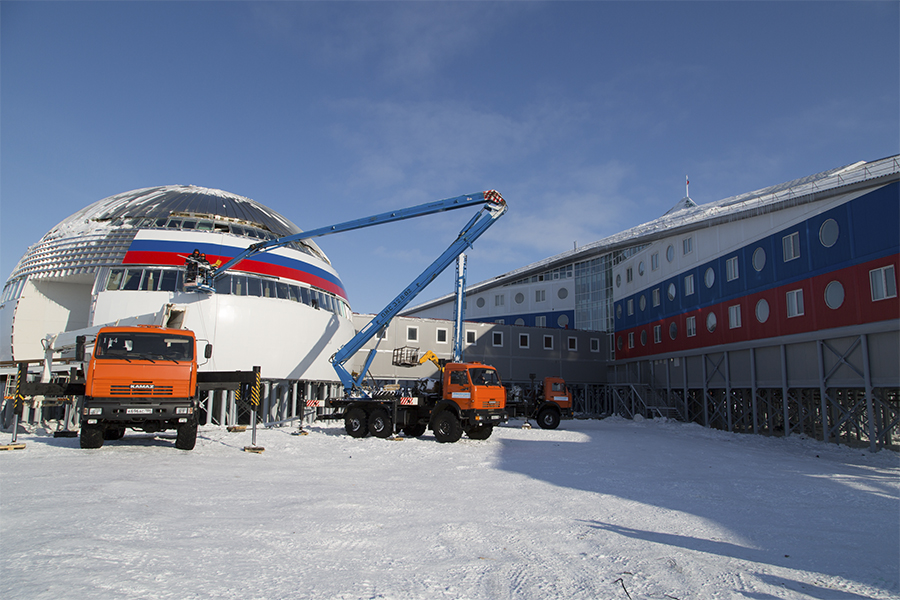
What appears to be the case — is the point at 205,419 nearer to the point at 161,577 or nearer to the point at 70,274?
the point at 70,274

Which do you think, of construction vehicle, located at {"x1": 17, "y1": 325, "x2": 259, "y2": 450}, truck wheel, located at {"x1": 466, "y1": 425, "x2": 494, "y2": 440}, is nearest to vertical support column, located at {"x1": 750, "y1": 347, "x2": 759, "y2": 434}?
truck wheel, located at {"x1": 466, "y1": 425, "x2": 494, "y2": 440}

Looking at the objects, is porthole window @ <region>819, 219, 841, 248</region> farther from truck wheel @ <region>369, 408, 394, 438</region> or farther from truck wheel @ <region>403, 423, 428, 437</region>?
truck wheel @ <region>369, 408, 394, 438</region>

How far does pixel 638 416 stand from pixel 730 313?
9698 millimetres

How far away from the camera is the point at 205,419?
2322 cm

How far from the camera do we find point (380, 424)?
2017cm

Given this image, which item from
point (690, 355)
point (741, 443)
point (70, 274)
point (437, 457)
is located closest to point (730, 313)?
point (690, 355)

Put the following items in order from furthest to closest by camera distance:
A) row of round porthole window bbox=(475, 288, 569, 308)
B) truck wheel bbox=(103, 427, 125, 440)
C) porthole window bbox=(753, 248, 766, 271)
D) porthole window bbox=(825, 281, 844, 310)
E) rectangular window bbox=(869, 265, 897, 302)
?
1. row of round porthole window bbox=(475, 288, 569, 308)
2. porthole window bbox=(753, 248, 766, 271)
3. porthole window bbox=(825, 281, 844, 310)
4. rectangular window bbox=(869, 265, 897, 302)
5. truck wheel bbox=(103, 427, 125, 440)

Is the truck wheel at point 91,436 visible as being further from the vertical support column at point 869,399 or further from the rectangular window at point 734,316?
the rectangular window at point 734,316

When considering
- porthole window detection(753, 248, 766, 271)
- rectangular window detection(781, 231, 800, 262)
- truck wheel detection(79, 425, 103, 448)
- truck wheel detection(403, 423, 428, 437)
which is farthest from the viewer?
porthole window detection(753, 248, 766, 271)

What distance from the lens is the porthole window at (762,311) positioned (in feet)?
86.0

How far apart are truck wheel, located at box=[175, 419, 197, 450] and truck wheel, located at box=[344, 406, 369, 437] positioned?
22.3 feet

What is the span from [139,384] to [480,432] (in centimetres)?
1093

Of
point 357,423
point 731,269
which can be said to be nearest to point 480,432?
point 357,423

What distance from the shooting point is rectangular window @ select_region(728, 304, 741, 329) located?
28.5 m
